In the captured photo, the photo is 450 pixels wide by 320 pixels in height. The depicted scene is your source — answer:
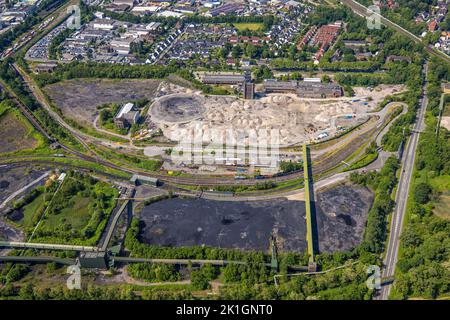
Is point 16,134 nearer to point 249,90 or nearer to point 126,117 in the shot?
point 126,117

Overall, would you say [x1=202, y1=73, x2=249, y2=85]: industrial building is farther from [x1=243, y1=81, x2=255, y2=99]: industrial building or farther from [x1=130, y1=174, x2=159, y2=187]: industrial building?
[x1=130, y1=174, x2=159, y2=187]: industrial building

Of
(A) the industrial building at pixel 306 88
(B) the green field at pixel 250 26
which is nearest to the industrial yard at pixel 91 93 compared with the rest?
(A) the industrial building at pixel 306 88

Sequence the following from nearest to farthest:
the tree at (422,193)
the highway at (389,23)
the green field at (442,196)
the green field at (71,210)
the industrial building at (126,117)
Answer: the green field at (71,210)
the green field at (442,196)
the tree at (422,193)
the industrial building at (126,117)
the highway at (389,23)

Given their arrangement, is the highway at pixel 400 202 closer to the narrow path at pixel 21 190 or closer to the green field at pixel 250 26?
the green field at pixel 250 26

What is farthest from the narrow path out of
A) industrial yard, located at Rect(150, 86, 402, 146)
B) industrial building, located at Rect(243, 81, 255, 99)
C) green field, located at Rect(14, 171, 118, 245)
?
industrial building, located at Rect(243, 81, 255, 99)

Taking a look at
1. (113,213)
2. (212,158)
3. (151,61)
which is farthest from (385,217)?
(151,61)

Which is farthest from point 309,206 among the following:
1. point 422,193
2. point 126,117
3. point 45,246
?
point 126,117

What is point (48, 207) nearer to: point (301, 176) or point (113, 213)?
point (113, 213)
